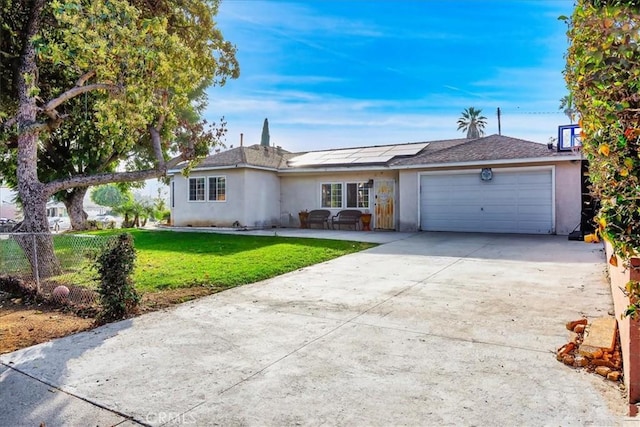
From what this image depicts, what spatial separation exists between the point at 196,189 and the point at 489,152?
13249 mm

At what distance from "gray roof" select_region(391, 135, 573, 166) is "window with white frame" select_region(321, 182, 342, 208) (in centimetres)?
312

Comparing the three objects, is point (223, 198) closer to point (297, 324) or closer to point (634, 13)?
point (297, 324)

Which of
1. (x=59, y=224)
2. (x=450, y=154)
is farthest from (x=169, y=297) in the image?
(x=59, y=224)

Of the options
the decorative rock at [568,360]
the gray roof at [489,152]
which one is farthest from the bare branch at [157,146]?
the gray roof at [489,152]

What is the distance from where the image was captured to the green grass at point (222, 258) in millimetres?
7445

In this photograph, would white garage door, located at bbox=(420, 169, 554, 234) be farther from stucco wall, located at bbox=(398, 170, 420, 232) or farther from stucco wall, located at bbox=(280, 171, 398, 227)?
stucco wall, located at bbox=(280, 171, 398, 227)

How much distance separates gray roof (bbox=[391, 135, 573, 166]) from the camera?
1384cm

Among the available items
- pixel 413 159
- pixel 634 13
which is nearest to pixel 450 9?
Answer: pixel 413 159

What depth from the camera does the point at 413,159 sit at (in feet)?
53.1

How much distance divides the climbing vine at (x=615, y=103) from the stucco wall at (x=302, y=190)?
15.6 meters

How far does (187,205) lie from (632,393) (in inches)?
744

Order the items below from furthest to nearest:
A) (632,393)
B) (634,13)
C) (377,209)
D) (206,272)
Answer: (377,209), (206,272), (632,393), (634,13)

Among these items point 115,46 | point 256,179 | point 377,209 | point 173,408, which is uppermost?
point 115,46

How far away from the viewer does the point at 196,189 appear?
1934 cm
